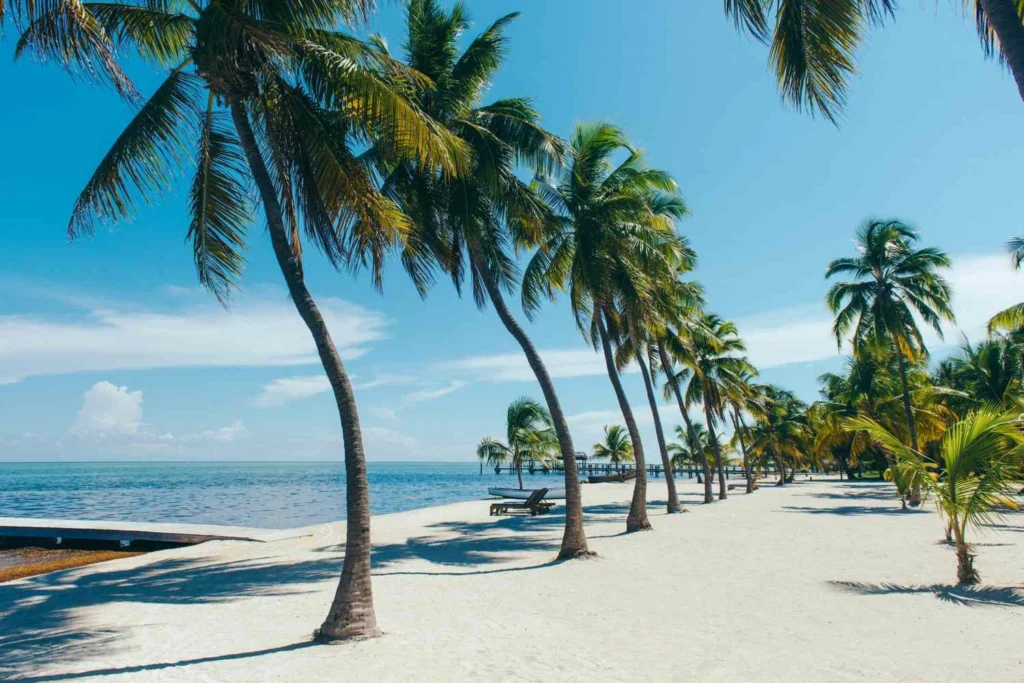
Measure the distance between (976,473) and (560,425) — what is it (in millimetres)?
7060

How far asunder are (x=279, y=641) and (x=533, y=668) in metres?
3.07

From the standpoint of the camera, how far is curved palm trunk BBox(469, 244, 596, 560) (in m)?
11.8

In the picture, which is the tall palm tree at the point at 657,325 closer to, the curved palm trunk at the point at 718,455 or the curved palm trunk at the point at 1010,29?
the curved palm trunk at the point at 718,455

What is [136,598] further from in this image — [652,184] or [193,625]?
[652,184]

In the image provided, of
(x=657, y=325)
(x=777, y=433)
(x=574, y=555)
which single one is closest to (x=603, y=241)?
(x=657, y=325)

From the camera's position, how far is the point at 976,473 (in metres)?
9.22

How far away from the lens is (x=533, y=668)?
223 inches

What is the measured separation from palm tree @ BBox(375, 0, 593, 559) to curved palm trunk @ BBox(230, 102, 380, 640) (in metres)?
5.10

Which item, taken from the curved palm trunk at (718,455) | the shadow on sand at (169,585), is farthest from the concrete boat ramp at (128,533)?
the curved palm trunk at (718,455)

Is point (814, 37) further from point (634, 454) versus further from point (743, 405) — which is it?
point (743, 405)

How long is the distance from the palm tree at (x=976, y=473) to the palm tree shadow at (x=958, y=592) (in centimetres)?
39

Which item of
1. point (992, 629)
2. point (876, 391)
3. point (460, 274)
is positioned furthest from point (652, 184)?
point (876, 391)

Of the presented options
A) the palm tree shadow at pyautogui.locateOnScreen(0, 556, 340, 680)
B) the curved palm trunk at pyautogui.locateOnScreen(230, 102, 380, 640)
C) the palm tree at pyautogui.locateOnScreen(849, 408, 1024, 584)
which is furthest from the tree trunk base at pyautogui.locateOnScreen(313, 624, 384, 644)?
the palm tree at pyautogui.locateOnScreen(849, 408, 1024, 584)

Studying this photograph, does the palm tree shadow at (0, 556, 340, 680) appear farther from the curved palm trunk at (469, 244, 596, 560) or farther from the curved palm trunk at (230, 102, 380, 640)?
the curved palm trunk at (469, 244, 596, 560)
